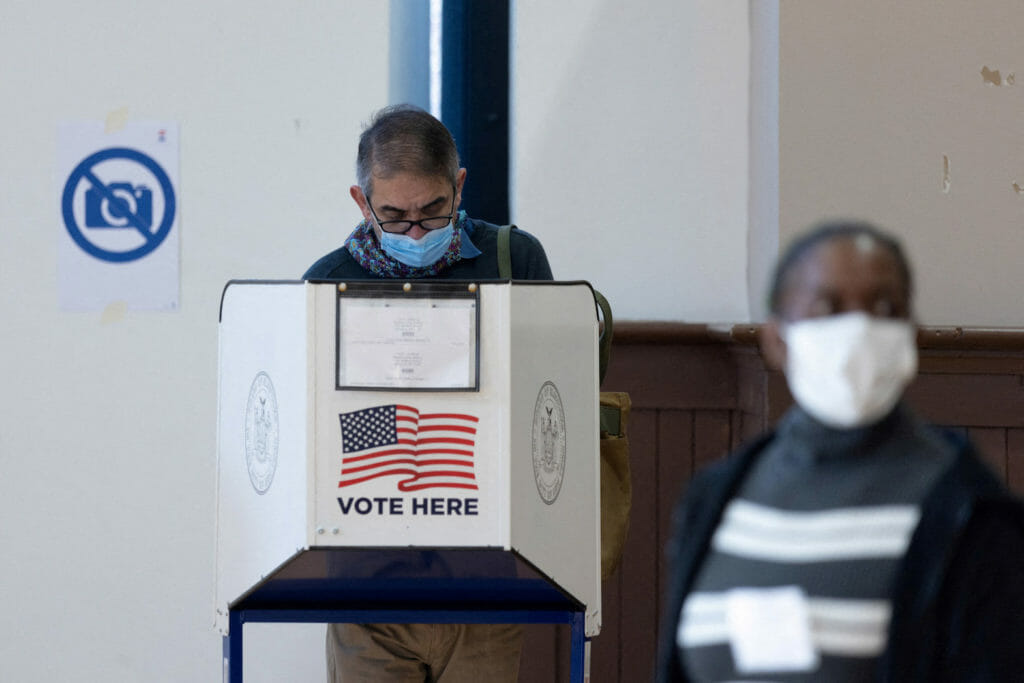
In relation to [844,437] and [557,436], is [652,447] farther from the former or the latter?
[844,437]

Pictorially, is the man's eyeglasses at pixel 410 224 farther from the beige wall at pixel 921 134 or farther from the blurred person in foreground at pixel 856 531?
the beige wall at pixel 921 134

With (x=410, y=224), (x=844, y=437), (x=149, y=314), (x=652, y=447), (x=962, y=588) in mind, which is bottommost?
(x=652, y=447)

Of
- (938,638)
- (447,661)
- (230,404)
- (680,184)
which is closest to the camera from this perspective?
(938,638)

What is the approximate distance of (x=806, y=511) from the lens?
920 mm

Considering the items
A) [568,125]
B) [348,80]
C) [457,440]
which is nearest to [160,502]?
[348,80]

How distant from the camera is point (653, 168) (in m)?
3.14

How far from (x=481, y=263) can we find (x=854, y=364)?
45.5 inches

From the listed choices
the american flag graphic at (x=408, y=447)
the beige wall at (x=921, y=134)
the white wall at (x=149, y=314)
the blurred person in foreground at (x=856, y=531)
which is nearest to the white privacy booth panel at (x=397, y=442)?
the american flag graphic at (x=408, y=447)

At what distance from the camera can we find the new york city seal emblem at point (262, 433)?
1676 millimetres

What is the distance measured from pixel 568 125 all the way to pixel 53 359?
1.56 meters

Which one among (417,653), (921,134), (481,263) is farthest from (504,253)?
(921,134)

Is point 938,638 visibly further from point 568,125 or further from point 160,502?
point 160,502

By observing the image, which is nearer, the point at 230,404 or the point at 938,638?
the point at 938,638

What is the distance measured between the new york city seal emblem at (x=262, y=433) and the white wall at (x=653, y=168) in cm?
152
